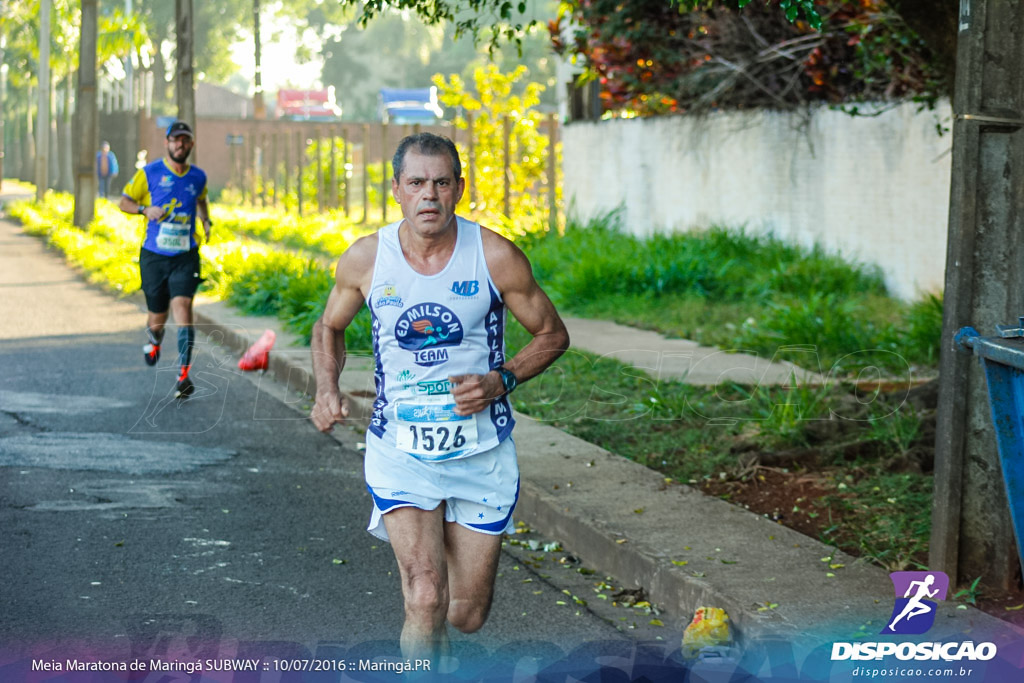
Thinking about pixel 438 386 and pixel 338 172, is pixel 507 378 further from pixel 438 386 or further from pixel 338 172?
pixel 338 172

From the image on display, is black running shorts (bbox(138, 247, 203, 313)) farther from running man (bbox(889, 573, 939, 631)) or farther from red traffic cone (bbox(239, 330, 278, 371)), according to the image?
running man (bbox(889, 573, 939, 631))

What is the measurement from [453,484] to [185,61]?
15509 mm

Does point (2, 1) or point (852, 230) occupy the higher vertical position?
point (2, 1)

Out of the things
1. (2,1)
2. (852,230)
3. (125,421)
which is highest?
(2,1)

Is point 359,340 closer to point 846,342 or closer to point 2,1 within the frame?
point 846,342

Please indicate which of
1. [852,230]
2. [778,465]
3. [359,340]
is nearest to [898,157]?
[852,230]

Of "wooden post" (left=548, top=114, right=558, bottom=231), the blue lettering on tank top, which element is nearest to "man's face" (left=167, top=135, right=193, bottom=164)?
the blue lettering on tank top

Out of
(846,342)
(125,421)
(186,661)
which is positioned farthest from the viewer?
(846,342)

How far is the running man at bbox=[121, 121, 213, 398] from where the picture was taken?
32.3 ft

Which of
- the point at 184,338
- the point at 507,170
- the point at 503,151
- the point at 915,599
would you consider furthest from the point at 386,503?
the point at 503,151

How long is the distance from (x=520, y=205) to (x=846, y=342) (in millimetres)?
12447

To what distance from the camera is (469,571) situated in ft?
13.7

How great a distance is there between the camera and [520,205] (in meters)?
21.8

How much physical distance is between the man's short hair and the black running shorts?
618 cm
